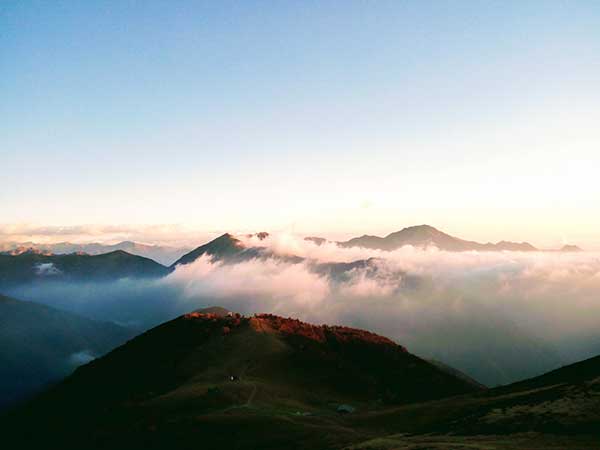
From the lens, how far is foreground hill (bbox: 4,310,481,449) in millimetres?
64375

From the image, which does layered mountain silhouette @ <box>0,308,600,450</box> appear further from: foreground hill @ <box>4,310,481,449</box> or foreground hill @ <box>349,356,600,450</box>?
foreground hill @ <box>4,310,481,449</box>

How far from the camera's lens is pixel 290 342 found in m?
135

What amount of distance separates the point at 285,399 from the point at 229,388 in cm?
1177

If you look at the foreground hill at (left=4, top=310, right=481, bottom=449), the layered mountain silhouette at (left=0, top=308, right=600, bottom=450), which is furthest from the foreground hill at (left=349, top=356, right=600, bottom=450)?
the foreground hill at (left=4, top=310, right=481, bottom=449)

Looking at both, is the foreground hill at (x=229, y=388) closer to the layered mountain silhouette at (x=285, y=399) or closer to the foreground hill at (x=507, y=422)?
the layered mountain silhouette at (x=285, y=399)

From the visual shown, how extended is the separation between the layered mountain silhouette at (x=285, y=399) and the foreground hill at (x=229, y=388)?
376 mm

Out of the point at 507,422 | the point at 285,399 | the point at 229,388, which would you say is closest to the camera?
the point at 507,422

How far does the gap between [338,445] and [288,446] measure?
24.1 feet

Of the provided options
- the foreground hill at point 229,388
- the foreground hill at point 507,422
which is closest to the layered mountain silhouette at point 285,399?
the foreground hill at point 507,422

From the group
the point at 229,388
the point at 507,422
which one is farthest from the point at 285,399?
the point at 507,422

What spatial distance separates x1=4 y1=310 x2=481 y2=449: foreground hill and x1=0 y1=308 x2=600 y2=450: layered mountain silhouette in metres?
0.38

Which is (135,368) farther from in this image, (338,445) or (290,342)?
(338,445)

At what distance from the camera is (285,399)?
284 ft

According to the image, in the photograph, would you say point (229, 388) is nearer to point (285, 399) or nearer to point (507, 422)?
point (285, 399)
